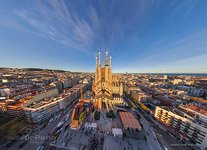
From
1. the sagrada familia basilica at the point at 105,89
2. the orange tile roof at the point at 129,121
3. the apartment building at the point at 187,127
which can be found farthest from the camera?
the sagrada familia basilica at the point at 105,89

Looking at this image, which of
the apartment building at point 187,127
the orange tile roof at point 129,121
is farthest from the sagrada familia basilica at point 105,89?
the apartment building at point 187,127

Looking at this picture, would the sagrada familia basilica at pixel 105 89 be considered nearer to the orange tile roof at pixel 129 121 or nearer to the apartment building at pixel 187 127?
the orange tile roof at pixel 129 121

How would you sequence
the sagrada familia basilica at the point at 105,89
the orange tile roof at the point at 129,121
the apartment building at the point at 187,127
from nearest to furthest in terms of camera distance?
the apartment building at the point at 187,127 < the orange tile roof at the point at 129,121 < the sagrada familia basilica at the point at 105,89

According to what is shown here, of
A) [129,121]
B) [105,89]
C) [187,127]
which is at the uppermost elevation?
[105,89]

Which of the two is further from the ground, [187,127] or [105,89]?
[105,89]

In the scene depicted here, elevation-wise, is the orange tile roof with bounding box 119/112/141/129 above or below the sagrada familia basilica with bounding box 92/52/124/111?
below

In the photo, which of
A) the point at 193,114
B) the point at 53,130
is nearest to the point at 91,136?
the point at 53,130

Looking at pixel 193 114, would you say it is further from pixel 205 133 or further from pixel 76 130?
pixel 76 130

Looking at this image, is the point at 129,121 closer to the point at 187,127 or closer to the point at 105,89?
the point at 187,127

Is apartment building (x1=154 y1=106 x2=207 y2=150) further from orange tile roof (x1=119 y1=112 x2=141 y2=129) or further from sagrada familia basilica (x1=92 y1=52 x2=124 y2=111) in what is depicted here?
sagrada familia basilica (x1=92 y1=52 x2=124 y2=111)

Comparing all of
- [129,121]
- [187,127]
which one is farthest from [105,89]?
[187,127]

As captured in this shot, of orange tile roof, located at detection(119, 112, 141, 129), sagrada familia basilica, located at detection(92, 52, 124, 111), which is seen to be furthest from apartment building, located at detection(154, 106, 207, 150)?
sagrada familia basilica, located at detection(92, 52, 124, 111)
